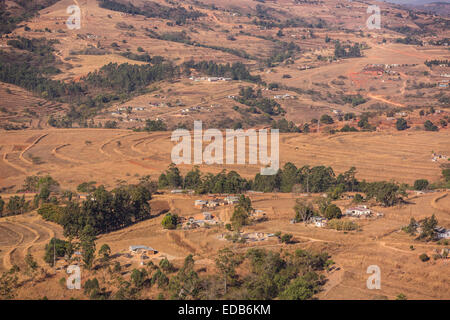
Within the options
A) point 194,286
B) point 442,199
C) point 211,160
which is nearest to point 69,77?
point 211,160

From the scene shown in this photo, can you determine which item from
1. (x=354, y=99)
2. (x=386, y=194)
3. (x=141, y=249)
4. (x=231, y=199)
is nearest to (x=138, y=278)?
(x=141, y=249)

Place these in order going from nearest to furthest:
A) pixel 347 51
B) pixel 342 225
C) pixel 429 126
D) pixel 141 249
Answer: pixel 141 249 → pixel 342 225 → pixel 429 126 → pixel 347 51

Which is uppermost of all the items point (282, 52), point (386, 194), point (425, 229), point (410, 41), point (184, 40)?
point (410, 41)

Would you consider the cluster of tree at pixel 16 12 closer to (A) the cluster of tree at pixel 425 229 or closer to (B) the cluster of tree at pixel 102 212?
(B) the cluster of tree at pixel 102 212

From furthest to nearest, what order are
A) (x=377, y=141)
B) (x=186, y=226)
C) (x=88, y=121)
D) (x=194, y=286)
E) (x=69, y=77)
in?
(x=69, y=77)
(x=88, y=121)
(x=377, y=141)
(x=186, y=226)
(x=194, y=286)

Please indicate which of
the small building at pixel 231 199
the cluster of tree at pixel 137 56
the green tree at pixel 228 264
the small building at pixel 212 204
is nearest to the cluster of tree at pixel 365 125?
the small building at pixel 231 199

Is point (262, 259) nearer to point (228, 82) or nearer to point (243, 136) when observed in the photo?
point (243, 136)

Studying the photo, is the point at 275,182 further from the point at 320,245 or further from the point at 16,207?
the point at 16,207

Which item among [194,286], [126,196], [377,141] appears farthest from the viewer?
[377,141]
